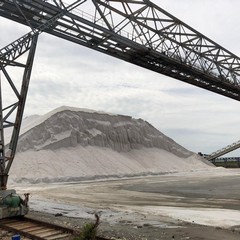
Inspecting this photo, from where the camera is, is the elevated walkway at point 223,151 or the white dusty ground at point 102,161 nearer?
the white dusty ground at point 102,161

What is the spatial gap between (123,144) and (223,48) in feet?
90.0

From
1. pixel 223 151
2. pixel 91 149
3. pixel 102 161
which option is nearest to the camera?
pixel 102 161

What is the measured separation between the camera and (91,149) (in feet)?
150

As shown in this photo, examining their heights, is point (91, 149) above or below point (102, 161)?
above

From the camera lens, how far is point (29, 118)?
194 feet

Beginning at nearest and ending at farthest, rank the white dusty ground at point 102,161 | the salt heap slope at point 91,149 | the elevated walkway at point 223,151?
the white dusty ground at point 102,161
the salt heap slope at point 91,149
the elevated walkway at point 223,151

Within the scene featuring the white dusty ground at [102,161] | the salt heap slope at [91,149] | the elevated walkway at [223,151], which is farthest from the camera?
the elevated walkway at [223,151]

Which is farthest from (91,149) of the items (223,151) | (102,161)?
(223,151)

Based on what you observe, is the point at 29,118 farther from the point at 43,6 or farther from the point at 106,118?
the point at 43,6

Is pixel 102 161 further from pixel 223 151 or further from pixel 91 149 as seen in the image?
pixel 223 151

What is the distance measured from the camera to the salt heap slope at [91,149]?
3716 centimetres

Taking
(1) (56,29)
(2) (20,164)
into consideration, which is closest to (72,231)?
(1) (56,29)

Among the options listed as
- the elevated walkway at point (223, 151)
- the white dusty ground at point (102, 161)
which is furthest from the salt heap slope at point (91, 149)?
the elevated walkway at point (223, 151)

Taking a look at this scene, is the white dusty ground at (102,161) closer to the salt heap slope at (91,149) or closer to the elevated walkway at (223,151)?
the salt heap slope at (91,149)
